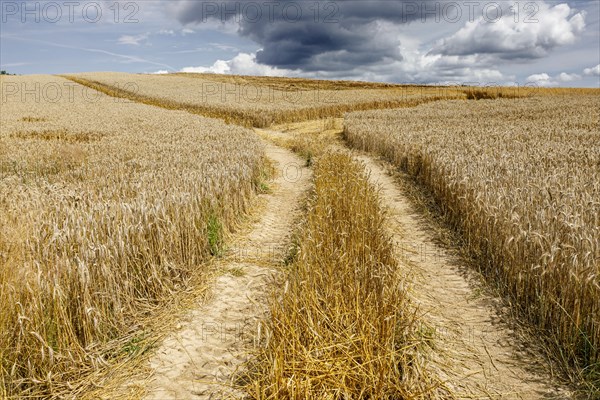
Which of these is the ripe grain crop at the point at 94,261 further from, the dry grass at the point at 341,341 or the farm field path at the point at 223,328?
the dry grass at the point at 341,341

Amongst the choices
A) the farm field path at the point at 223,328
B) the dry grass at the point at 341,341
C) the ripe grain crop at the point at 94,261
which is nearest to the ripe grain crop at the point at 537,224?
the dry grass at the point at 341,341

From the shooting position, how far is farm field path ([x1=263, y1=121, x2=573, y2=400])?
3.27m

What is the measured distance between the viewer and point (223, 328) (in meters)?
4.05

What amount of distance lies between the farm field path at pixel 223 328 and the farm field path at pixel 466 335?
1965 mm

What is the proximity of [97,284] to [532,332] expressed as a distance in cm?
477

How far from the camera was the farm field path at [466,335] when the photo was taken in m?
3.27

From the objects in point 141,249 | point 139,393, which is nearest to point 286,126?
point 141,249

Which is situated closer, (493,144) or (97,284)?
(97,284)

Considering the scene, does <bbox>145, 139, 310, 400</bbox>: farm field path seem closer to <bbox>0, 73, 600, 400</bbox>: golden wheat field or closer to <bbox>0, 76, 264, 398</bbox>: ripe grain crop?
<bbox>0, 73, 600, 400</bbox>: golden wheat field

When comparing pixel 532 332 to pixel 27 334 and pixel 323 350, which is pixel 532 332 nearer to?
pixel 323 350

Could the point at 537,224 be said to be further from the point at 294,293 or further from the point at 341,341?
the point at 294,293

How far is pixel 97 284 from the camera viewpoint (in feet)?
12.8

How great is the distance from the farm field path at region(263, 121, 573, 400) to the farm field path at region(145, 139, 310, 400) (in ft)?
6.45

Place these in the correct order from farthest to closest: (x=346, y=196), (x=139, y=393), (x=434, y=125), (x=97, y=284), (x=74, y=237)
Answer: (x=434, y=125)
(x=346, y=196)
(x=74, y=237)
(x=97, y=284)
(x=139, y=393)
